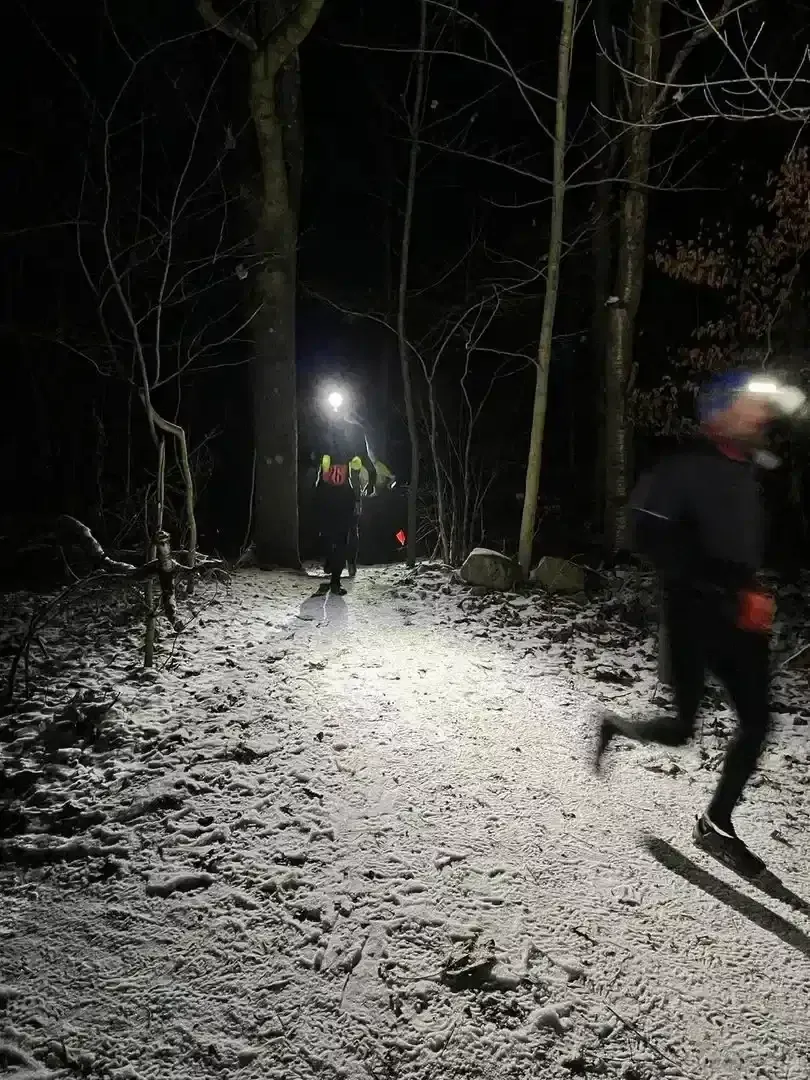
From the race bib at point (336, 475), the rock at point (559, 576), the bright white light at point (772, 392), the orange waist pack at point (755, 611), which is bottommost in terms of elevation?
the rock at point (559, 576)

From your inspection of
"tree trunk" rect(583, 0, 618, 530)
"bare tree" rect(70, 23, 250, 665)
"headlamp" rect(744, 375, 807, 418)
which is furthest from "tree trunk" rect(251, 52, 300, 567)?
"headlamp" rect(744, 375, 807, 418)

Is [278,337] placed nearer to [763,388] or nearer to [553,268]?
[553,268]

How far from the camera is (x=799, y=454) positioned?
11.5 metres

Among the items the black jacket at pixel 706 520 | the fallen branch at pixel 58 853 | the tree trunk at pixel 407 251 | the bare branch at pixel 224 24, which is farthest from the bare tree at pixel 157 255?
the black jacket at pixel 706 520

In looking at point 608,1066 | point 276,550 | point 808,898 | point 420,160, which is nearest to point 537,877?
point 608,1066

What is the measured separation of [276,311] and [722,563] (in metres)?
8.64

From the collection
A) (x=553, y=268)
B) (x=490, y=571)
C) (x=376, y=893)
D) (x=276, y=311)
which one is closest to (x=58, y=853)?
(x=376, y=893)

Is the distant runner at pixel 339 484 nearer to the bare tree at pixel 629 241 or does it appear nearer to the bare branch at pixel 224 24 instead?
the bare tree at pixel 629 241

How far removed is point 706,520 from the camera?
3.16 meters

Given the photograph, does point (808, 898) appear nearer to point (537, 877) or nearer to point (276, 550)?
point (537, 877)

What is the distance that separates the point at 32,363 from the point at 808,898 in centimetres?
2040

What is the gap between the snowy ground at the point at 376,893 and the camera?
7.61 ft

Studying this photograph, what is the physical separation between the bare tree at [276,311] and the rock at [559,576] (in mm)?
3949

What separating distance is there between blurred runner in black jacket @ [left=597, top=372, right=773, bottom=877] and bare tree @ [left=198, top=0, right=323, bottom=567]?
773 cm
